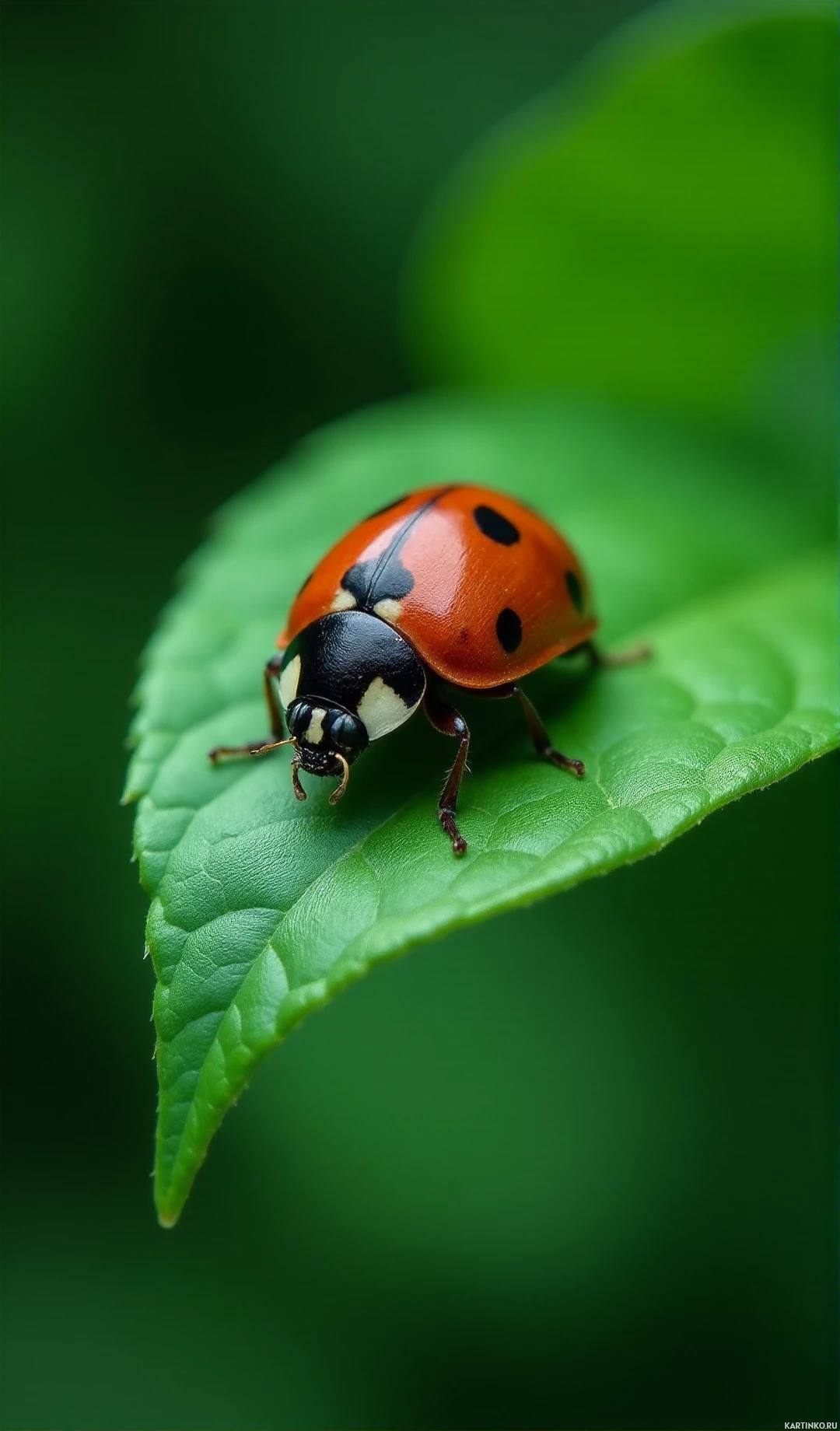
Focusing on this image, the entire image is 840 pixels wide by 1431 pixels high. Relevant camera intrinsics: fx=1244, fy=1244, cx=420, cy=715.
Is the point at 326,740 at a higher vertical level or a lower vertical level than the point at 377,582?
lower

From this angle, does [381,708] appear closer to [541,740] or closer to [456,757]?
[456,757]

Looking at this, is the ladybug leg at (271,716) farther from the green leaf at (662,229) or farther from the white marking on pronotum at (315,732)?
the green leaf at (662,229)

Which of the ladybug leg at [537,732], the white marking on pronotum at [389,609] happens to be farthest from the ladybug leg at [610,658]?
the white marking on pronotum at [389,609]

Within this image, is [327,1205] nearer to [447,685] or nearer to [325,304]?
[447,685]

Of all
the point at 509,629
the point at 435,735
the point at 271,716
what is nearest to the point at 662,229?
the point at 509,629

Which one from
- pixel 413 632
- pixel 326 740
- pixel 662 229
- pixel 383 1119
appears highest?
pixel 662 229

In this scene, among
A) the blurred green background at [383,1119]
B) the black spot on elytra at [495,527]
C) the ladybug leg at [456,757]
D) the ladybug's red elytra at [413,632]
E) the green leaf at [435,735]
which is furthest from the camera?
the blurred green background at [383,1119]

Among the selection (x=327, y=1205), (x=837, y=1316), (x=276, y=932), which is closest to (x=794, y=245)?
(x=276, y=932)
